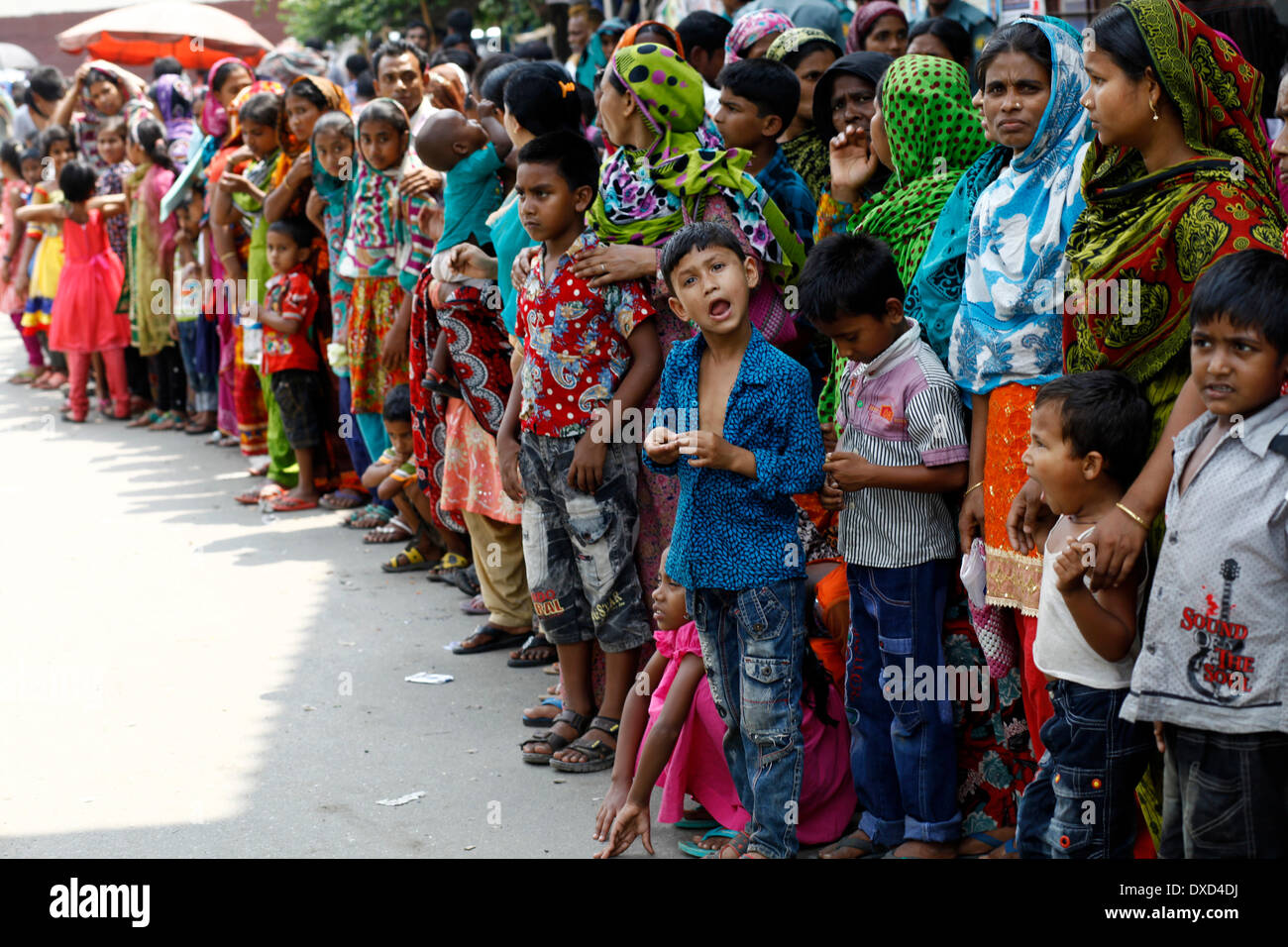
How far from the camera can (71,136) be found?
11695 millimetres

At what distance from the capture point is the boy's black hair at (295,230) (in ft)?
24.4

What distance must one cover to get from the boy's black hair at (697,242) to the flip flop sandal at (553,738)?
167 cm

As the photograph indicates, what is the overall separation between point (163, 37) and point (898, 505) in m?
13.7

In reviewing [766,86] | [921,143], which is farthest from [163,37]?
[921,143]

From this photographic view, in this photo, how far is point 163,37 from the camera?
14602 mm

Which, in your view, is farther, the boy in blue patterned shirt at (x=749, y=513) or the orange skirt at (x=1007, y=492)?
the boy in blue patterned shirt at (x=749, y=513)

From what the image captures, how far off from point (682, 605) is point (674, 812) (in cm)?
63

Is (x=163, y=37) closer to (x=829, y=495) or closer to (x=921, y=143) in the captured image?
(x=921, y=143)

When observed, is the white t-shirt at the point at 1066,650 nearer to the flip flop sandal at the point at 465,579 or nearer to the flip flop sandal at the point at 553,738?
the flip flop sandal at the point at 553,738

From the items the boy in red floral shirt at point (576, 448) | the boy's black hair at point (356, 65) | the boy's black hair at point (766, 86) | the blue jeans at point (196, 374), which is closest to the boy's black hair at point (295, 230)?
the blue jeans at point (196, 374)

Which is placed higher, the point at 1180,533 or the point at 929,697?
the point at 1180,533

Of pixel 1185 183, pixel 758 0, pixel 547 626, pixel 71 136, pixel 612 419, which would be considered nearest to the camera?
pixel 1185 183
